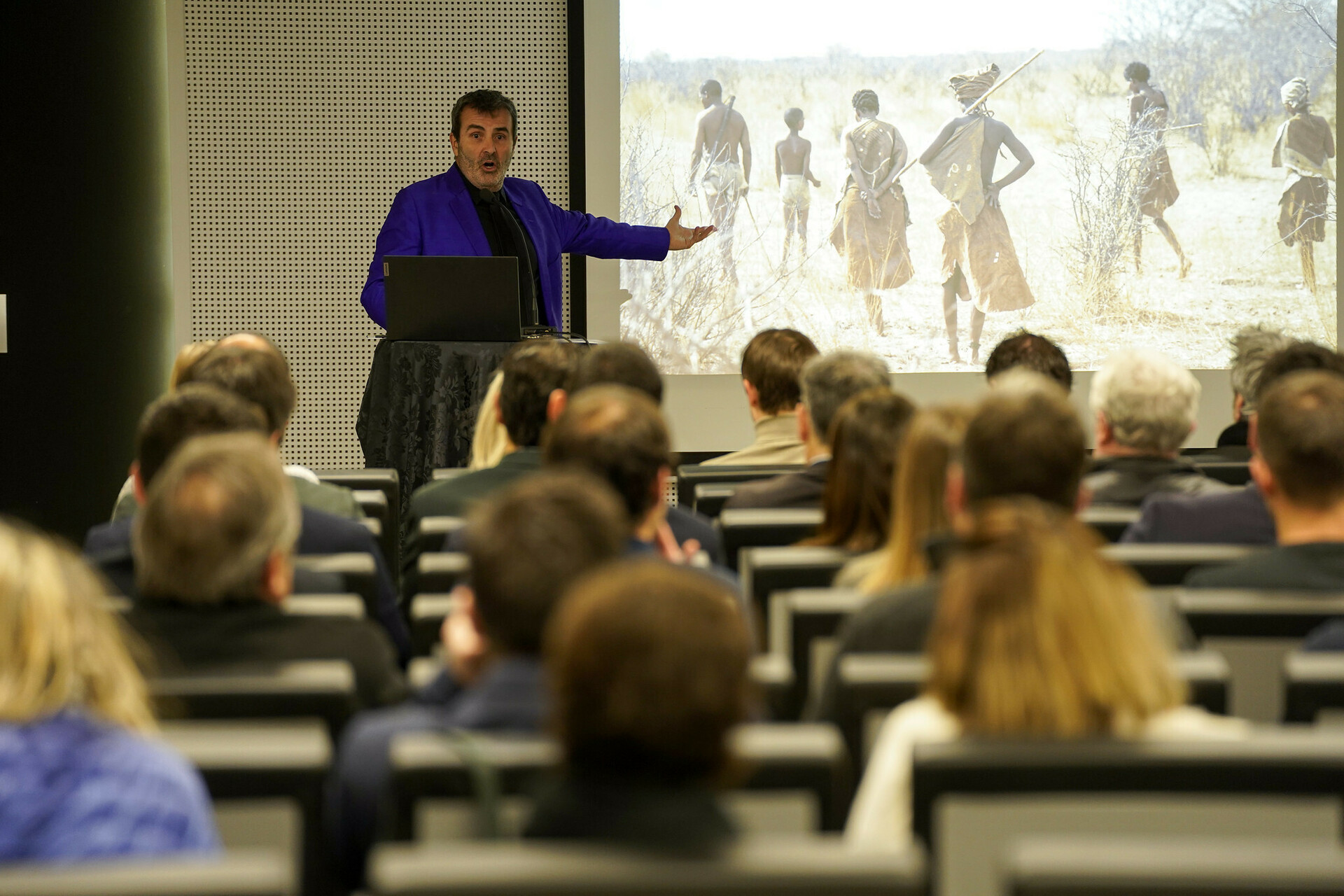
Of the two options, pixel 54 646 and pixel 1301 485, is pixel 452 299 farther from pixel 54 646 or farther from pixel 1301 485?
pixel 54 646

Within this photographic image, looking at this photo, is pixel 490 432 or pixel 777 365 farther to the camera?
pixel 777 365

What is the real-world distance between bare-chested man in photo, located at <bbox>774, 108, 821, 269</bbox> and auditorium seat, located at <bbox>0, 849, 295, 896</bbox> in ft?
19.9

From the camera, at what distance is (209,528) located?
1.70m

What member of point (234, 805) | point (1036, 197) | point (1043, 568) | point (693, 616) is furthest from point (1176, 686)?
point (1036, 197)

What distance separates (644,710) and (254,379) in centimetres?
223

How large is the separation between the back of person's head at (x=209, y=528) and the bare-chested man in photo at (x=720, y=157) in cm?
521

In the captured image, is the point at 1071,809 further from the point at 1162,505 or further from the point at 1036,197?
the point at 1036,197

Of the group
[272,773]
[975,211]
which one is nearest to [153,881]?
[272,773]

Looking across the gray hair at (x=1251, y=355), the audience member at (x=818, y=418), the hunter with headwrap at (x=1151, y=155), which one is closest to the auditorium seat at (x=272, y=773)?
the audience member at (x=818, y=418)

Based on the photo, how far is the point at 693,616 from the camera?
41.4 inches

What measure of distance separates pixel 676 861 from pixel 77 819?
527 millimetres

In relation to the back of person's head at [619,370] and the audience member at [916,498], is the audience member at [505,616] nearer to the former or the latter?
the audience member at [916,498]

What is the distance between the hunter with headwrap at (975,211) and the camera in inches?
266

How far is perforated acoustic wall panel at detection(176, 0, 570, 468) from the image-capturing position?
22.1 feet
